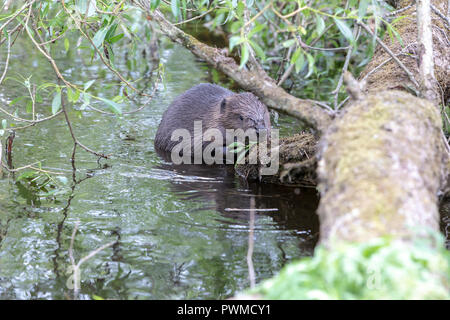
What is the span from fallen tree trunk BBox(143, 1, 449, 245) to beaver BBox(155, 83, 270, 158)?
8.30ft

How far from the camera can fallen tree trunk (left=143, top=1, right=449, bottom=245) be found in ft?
8.39

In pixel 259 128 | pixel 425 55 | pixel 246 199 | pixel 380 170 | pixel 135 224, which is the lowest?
pixel 135 224

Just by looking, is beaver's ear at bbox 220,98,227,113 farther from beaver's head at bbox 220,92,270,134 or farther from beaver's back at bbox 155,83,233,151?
beaver's back at bbox 155,83,233,151

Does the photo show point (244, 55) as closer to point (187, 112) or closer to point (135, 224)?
point (135, 224)

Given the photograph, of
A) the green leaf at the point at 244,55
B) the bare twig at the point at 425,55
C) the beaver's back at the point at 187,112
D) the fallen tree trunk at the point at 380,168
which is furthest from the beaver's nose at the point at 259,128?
the green leaf at the point at 244,55

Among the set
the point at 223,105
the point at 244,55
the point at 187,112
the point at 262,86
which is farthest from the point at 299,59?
the point at 187,112

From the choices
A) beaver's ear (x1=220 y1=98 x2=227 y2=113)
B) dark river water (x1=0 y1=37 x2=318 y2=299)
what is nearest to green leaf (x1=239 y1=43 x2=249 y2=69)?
dark river water (x1=0 y1=37 x2=318 y2=299)

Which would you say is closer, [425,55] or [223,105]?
[425,55]

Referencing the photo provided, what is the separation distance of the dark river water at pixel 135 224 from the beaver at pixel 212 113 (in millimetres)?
324

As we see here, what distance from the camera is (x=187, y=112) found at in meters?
6.72

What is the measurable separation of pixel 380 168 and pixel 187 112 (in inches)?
165

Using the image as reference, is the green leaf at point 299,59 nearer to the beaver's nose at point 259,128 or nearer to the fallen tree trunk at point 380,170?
the fallen tree trunk at point 380,170

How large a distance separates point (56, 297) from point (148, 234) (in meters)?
1.05

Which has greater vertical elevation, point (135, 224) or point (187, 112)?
point (187, 112)
